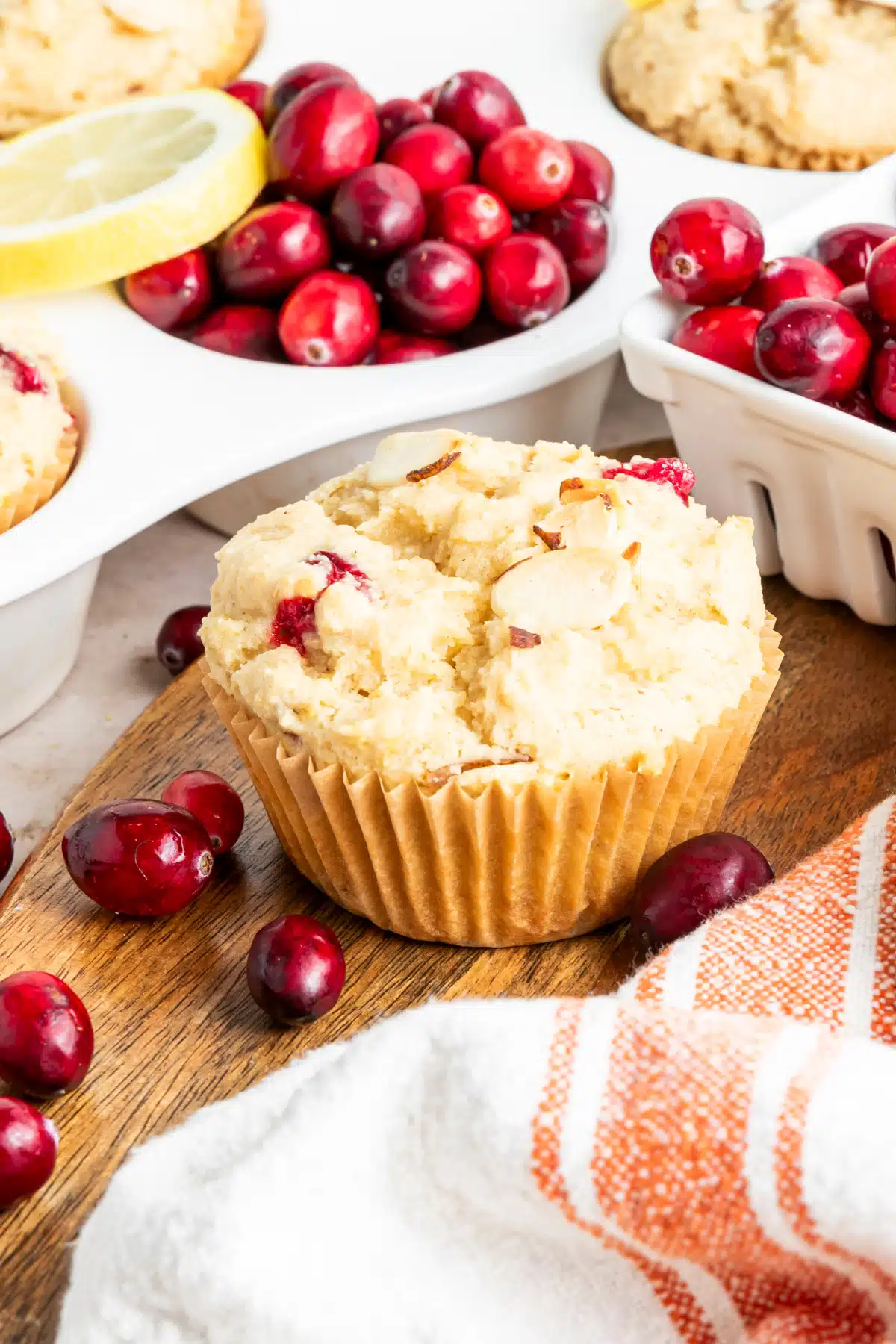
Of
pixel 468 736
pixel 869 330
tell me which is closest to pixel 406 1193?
pixel 468 736

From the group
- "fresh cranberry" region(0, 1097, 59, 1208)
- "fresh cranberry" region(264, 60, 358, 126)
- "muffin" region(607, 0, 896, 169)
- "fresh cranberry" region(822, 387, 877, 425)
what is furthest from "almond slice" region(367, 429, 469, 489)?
"muffin" region(607, 0, 896, 169)

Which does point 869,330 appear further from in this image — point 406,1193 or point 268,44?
point 268,44

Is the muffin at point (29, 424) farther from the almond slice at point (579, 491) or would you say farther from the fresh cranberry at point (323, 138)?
the almond slice at point (579, 491)

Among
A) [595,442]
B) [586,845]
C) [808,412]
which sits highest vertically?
[808,412]

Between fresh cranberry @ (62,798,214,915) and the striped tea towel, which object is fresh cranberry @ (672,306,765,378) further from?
the striped tea towel

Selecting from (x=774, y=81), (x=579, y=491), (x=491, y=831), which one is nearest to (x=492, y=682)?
(x=491, y=831)

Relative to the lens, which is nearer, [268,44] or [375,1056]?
[375,1056]
